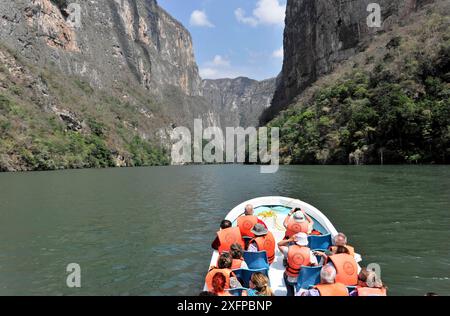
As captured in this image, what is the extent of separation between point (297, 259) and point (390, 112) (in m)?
60.5

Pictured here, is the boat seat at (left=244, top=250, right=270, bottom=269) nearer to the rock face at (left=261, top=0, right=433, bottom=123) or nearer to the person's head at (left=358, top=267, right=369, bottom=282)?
the person's head at (left=358, top=267, right=369, bottom=282)

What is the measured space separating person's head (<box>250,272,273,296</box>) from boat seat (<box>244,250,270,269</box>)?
5.94ft

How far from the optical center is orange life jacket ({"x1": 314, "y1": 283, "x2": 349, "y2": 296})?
683 centimetres

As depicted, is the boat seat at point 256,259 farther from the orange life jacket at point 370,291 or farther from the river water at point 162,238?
the orange life jacket at point 370,291

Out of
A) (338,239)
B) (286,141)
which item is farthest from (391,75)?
(338,239)

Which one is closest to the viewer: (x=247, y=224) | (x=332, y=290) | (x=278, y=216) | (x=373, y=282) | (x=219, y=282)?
(x=332, y=290)

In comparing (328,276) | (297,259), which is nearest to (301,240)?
(297,259)

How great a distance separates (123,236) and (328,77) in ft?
379

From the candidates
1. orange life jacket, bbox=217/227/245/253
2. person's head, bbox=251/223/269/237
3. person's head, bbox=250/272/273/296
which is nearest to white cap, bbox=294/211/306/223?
person's head, bbox=251/223/269/237

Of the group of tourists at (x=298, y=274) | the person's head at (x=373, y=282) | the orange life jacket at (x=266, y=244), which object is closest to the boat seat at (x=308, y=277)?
the group of tourists at (x=298, y=274)

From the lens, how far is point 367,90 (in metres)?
84.2

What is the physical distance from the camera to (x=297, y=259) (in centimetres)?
884

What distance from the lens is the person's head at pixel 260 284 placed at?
24.4 feet

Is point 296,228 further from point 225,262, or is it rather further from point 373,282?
point 373,282
